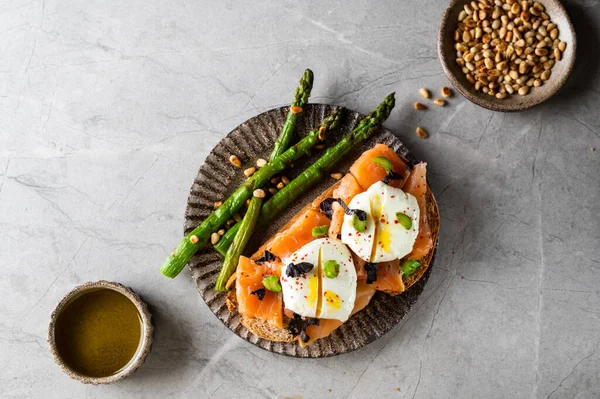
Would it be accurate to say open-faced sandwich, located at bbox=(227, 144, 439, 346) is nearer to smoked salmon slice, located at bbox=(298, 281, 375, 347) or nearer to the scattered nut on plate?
smoked salmon slice, located at bbox=(298, 281, 375, 347)

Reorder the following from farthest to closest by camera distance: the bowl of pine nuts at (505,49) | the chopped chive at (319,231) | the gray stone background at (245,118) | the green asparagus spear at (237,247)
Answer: the gray stone background at (245,118)
the bowl of pine nuts at (505,49)
the green asparagus spear at (237,247)
the chopped chive at (319,231)

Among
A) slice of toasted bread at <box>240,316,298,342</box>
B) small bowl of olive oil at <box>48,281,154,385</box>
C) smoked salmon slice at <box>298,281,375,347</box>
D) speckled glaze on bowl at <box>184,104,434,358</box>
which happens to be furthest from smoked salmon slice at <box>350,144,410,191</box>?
small bowl of olive oil at <box>48,281,154,385</box>

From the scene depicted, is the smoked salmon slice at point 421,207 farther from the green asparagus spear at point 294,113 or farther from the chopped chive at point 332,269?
the green asparagus spear at point 294,113

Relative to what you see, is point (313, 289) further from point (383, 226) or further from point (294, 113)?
point (294, 113)

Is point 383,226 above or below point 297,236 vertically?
above

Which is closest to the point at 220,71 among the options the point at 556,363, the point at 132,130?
the point at 132,130

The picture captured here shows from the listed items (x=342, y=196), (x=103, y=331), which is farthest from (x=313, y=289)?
(x=103, y=331)

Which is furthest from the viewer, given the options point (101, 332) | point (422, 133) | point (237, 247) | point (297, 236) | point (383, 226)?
point (422, 133)

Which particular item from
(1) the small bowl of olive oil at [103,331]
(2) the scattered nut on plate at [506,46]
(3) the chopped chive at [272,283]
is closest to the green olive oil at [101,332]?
(1) the small bowl of olive oil at [103,331]

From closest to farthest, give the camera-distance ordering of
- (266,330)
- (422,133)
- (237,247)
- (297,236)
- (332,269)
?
(332,269), (297,236), (266,330), (237,247), (422,133)
